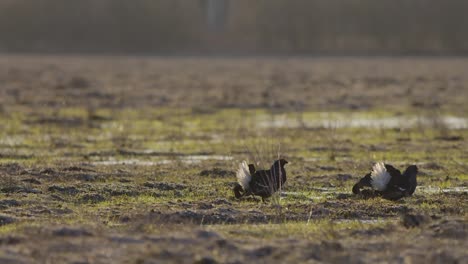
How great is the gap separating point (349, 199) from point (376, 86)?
32.3m

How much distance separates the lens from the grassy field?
35.7ft

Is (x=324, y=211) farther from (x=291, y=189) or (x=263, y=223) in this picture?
(x=291, y=189)

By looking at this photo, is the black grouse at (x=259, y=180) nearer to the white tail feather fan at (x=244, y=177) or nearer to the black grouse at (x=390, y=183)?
the white tail feather fan at (x=244, y=177)

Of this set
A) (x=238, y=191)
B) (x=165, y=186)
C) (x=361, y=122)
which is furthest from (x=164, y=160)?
(x=361, y=122)

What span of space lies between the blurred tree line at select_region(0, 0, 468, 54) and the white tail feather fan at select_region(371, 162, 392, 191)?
240 ft

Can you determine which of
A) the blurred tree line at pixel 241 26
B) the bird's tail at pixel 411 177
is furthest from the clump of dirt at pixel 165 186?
the blurred tree line at pixel 241 26

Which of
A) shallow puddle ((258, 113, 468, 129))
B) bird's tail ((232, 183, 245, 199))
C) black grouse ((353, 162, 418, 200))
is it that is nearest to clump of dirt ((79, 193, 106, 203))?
bird's tail ((232, 183, 245, 199))

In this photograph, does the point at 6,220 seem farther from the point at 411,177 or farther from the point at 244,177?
the point at 411,177

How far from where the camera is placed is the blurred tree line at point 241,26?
91.2 metres

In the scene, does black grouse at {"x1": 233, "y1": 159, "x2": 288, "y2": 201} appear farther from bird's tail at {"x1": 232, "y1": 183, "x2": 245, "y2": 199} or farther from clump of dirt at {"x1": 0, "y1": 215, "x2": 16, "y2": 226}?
clump of dirt at {"x1": 0, "y1": 215, "x2": 16, "y2": 226}

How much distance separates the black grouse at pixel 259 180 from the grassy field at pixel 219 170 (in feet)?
0.59

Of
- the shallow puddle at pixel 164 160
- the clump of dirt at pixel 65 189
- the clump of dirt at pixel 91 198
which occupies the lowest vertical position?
the clump of dirt at pixel 91 198

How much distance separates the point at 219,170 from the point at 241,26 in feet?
253

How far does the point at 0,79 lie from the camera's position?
48.1m
